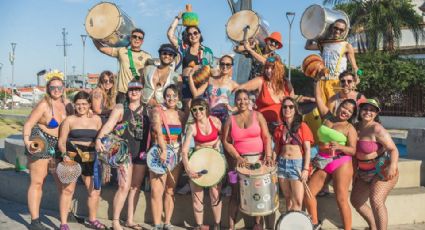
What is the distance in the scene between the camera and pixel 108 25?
6.58m

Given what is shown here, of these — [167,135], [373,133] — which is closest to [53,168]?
[167,135]

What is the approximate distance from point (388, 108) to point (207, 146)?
18.0 m

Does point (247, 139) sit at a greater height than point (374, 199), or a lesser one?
greater

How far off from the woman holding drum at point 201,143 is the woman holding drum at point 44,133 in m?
1.51

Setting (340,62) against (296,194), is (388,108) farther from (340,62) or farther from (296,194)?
(296,194)

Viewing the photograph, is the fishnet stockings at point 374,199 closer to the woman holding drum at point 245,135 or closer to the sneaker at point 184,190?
the woman holding drum at point 245,135

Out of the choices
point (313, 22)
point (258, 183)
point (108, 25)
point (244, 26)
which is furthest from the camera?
point (244, 26)

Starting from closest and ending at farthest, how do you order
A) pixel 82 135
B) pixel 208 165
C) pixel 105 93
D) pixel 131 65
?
pixel 208 165 → pixel 82 135 → pixel 105 93 → pixel 131 65

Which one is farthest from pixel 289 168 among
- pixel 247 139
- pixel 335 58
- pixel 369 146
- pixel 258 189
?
pixel 335 58

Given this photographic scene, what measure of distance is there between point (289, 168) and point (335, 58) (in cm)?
201

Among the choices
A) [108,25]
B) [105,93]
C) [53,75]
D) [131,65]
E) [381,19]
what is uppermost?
[381,19]

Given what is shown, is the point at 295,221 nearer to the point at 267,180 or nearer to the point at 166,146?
the point at 267,180

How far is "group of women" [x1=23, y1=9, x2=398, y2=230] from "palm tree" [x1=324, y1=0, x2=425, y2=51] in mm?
21232

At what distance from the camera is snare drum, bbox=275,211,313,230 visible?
4297mm
